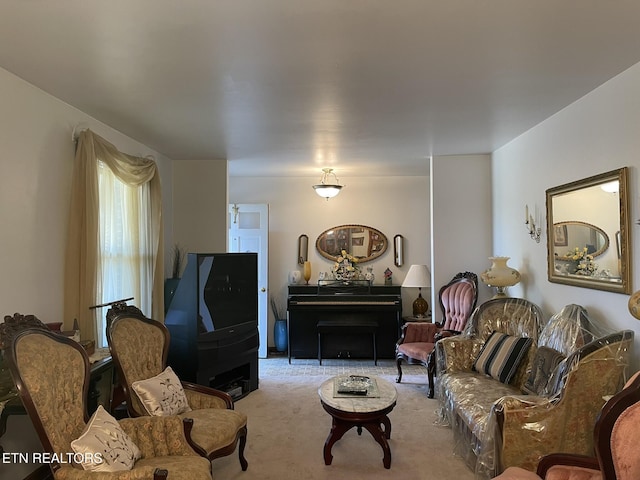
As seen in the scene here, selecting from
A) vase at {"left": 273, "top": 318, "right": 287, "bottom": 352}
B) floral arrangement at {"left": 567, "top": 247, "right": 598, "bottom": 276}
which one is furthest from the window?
floral arrangement at {"left": 567, "top": 247, "right": 598, "bottom": 276}

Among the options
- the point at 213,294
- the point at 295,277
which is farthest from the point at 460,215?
the point at 213,294

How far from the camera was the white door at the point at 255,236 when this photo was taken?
6.05 m

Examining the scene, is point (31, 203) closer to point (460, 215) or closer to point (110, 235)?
point (110, 235)

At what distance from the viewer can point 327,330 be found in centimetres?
557

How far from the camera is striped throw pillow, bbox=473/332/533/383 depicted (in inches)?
128

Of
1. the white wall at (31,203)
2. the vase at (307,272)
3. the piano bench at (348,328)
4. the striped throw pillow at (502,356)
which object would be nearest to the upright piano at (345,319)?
the piano bench at (348,328)

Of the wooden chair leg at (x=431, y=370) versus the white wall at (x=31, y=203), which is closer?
the white wall at (x=31, y=203)

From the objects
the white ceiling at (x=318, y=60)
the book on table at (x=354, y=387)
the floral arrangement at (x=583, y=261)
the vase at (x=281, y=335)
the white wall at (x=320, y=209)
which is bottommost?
the vase at (x=281, y=335)

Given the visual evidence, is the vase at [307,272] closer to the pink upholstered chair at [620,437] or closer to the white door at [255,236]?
the white door at [255,236]

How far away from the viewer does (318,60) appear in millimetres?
2357

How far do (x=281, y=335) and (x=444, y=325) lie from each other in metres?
2.35


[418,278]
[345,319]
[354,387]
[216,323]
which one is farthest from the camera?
[345,319]

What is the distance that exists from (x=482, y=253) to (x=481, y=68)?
2875 millimetres

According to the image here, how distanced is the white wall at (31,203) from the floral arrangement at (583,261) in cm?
368
